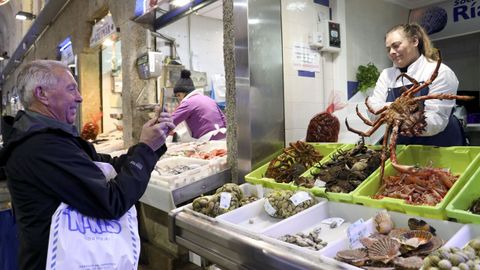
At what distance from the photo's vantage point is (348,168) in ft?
Answer: 7.30

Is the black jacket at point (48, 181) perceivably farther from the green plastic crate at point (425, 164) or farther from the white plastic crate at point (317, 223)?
the green plastic crate at point (425, 164)

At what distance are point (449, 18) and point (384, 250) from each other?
4.62m

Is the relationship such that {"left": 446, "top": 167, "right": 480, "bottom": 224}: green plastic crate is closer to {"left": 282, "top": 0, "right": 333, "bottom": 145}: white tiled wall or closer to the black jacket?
the black jacket

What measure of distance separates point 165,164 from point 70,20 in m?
5.62

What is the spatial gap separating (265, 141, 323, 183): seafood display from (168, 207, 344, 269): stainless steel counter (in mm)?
631

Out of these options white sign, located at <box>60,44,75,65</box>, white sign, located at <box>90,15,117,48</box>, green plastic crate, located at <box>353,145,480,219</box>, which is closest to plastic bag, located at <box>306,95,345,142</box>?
green plastic crate, located at <box>353,145,480,219</box>

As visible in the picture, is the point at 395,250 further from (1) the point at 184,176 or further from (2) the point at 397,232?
(1) the point at 184,176

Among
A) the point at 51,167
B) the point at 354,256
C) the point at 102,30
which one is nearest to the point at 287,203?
the point at 354,256

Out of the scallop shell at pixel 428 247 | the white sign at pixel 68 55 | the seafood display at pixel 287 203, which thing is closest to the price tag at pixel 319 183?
the seafood display at pixel 287 203

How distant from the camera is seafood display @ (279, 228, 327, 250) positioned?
1686 mm

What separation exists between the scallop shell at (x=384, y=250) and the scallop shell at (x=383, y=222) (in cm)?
15

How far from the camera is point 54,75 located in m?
1.71

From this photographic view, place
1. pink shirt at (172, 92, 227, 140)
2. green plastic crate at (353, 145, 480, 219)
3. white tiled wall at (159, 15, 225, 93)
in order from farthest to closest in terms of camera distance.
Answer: white tiled wall at (159, 15, 225, 93) → pink shirt at (172, 92, 227, 140) → green plastic crate at (353, 145, 480, 219)

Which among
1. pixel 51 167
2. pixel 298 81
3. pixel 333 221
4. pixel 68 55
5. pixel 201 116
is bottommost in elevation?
pixel 333 221
